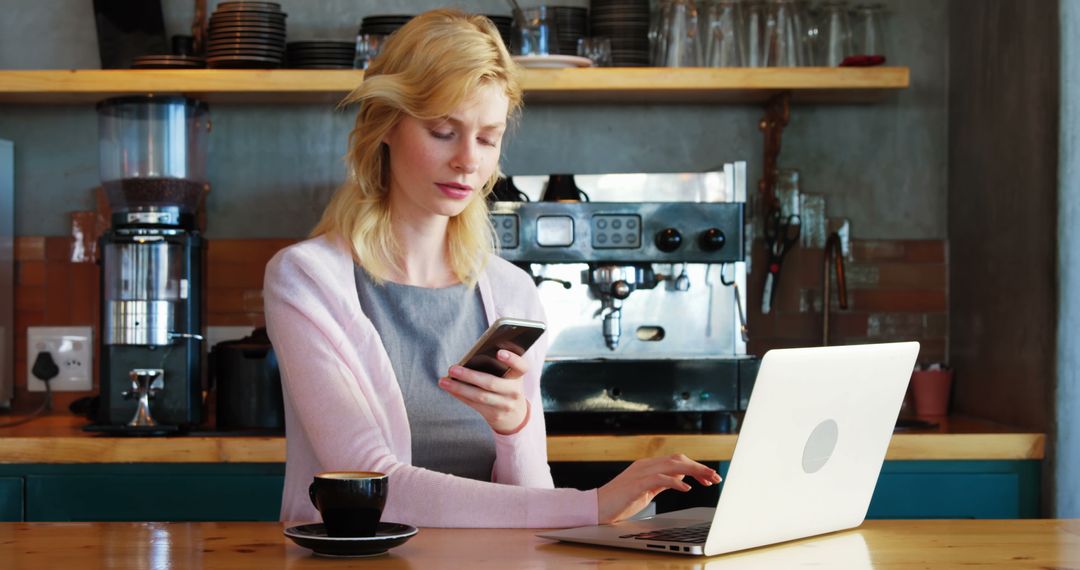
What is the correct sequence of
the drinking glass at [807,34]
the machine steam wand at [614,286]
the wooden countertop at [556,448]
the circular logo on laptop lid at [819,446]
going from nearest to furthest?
1. the circular logo on laptop lid at [819,446]
2. the wooden countertop at [556,448]
3. the machine steam wand at [614,286]
4. the drinking glass at [807,34]

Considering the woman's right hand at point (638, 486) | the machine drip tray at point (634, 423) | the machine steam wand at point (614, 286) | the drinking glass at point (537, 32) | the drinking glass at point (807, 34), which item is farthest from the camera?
the drinking glass at point (807, 34)

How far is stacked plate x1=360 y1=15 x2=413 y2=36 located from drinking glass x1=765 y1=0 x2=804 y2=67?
2.66ft

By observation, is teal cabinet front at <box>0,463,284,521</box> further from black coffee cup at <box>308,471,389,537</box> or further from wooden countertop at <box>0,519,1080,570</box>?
black coffee cup at <box>308,471,389,537</box>

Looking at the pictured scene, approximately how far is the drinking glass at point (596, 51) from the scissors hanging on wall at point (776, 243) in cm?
55

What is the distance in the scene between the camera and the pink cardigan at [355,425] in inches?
58.8

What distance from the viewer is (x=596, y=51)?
286cm

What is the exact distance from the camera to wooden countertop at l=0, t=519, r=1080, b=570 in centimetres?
121

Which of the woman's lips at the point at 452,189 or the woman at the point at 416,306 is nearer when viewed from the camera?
the woman at the point at 416,306

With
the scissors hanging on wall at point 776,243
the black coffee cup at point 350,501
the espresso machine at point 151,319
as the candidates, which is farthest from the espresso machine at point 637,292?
the black coffee cup at point 350,501

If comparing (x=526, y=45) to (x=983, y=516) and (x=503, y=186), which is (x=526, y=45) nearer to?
(x=503, y=186)

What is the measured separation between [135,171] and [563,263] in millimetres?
952

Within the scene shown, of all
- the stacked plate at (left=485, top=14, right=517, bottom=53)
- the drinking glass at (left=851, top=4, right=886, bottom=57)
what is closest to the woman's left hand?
the stacked plate at (left=485, top=14, right=517, bottom=53)

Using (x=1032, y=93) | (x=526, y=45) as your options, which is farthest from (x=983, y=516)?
(x=526, y=45)

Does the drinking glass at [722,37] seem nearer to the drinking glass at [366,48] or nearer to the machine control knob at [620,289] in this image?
the machine control knob at [620,289]
